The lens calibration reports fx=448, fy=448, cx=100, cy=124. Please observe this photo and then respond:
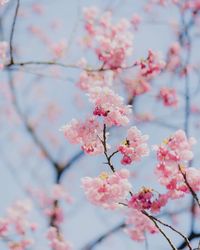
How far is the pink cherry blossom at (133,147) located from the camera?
4027 mm

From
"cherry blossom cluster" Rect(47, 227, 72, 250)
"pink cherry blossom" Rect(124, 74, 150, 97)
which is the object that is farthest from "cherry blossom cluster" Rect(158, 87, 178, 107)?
"cherry blossom cluster" Rect(47, 227, 72, 250)

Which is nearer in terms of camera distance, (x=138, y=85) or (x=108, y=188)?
(x=108, y=188)

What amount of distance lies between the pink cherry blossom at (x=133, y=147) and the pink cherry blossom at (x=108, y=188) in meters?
0.18

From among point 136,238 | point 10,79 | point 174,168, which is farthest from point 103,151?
point 10,79

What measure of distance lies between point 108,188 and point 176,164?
63 cm

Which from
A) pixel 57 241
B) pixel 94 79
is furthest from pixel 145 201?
pixel 57 241

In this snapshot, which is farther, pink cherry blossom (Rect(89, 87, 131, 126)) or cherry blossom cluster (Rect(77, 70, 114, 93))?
cherry blossom cluster (Rect(77, 70, 114, 93))

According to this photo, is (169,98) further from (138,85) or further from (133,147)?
(133,147)

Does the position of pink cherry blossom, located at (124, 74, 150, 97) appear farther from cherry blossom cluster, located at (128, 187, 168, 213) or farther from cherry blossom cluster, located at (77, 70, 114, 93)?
cherry blossom cluster, located at (128, 187, 168, 213)

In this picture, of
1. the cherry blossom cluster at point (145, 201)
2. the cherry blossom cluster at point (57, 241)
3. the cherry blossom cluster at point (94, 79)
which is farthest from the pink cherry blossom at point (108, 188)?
the cherry blossom cluster at point (57, 241)

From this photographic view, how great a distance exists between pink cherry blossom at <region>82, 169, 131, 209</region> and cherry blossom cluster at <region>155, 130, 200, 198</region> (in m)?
0.34

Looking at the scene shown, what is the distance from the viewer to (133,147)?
4059 mm

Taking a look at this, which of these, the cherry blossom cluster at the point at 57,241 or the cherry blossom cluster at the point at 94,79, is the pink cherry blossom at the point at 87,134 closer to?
the cherry blossom cluster at the point at 94,79

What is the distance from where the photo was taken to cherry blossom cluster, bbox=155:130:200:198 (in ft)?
12.5
